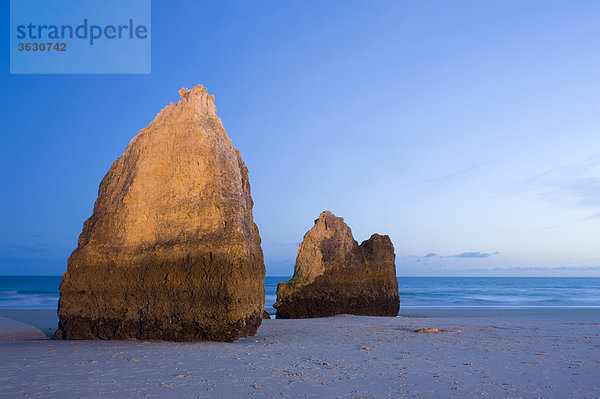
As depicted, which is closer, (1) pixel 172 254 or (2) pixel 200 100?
(1) pixel 172 254

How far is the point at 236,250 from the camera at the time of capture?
381 inches

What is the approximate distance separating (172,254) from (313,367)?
4175 mm

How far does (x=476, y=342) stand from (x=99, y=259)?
788cm

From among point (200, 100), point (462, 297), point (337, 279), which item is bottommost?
point (462, 297)

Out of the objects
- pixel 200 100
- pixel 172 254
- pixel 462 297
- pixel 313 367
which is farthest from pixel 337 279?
pixel 462 297

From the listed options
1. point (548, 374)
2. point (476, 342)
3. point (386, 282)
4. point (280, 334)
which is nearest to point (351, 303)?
point (386, 282)

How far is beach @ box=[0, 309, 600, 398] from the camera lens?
564 centimetres

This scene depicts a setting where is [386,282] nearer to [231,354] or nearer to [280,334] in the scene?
[280,334]

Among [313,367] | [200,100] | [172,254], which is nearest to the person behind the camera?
[313,367]

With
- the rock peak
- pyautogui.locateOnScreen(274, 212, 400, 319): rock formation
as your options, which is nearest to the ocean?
pyautogui.locateOnScreen(274, 212, 400, 319): rock formation

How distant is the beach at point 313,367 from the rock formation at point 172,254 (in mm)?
554

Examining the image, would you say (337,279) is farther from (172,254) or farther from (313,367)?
(313,367)

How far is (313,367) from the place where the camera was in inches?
279

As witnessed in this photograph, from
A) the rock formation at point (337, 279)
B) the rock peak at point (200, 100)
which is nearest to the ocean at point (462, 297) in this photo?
the rock formation at point (337, 279)
